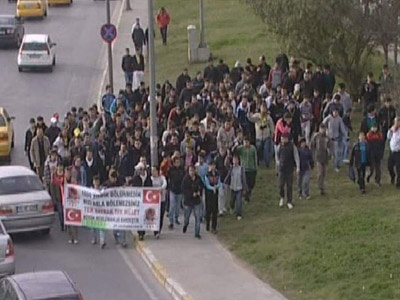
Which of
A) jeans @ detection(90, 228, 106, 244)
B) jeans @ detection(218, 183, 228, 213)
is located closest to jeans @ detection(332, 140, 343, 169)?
jeans @ detection(218, 183, 228, 213)

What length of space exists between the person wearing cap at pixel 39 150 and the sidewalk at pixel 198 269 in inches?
160

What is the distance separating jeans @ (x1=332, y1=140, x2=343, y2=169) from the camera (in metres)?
30.5

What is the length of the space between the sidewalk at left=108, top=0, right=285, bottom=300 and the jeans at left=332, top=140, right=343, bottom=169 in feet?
14.3

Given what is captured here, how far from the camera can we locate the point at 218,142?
2956 cm

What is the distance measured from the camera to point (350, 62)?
1459 inches

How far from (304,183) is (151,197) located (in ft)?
11.8

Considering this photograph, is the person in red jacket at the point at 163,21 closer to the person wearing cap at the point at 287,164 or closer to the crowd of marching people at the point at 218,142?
the crowd of marching people at the point at 218,142

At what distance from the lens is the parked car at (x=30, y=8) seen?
6082 cm

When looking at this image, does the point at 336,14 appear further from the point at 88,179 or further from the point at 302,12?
the point at 88,179

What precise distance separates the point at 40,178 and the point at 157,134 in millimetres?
3187

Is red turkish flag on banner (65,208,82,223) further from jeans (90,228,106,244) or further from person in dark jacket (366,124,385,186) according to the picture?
person in dark jacket (366,124,385,186)

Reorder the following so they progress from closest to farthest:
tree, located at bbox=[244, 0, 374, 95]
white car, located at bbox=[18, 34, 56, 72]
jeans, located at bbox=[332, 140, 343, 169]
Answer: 1. jeans, located at bbox=[332, 140, 343, 169]
2. tree, located at bbox=[244, 0, 374, 95]
3. white car, located at bbox=[18, 34, 56, 72]

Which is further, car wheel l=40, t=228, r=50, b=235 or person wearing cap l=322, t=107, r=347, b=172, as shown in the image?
person wearing cap l=322, t=107, r=347, b=172

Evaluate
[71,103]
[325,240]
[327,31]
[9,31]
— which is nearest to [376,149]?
[325,240]
